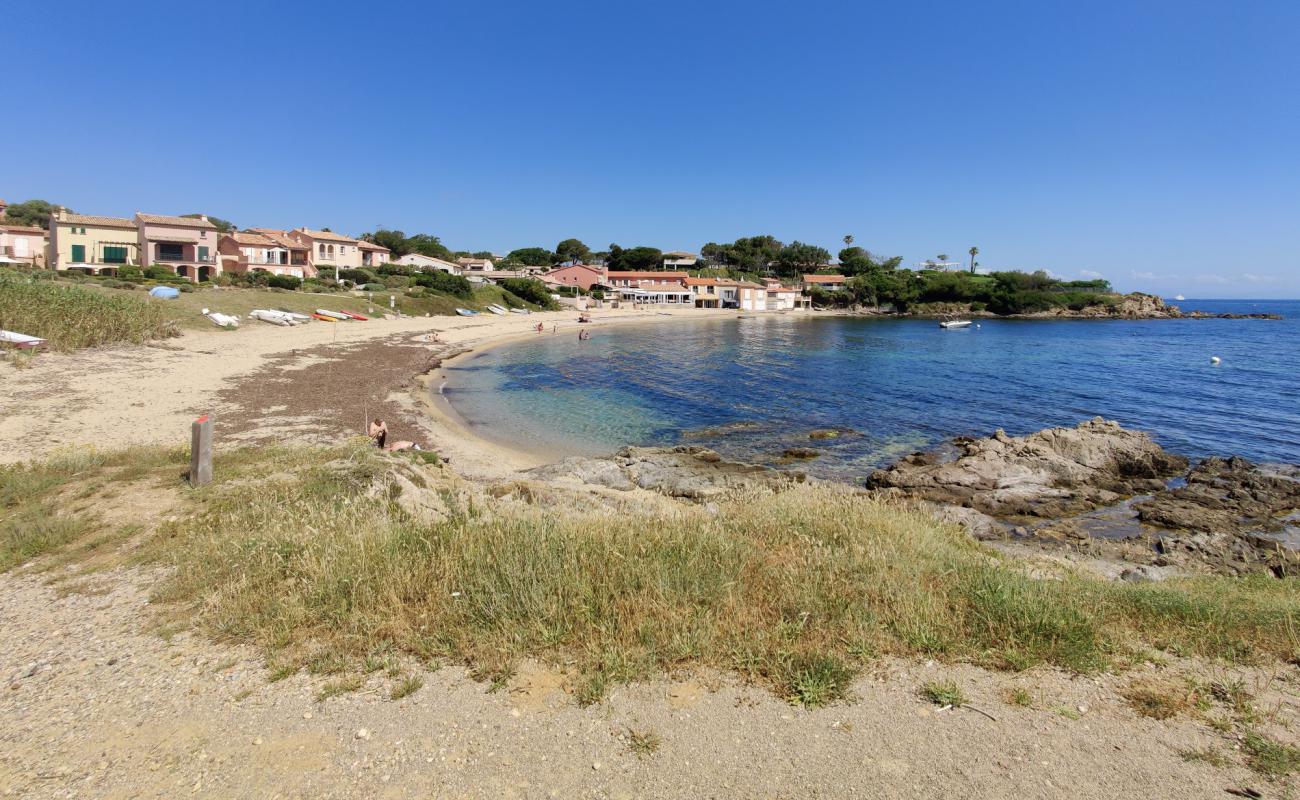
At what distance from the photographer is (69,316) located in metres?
24.9

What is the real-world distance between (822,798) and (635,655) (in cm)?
164

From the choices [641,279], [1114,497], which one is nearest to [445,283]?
[641,279]

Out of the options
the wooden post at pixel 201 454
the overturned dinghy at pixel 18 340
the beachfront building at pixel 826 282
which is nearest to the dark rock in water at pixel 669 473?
the wooden post at pixel 201 454

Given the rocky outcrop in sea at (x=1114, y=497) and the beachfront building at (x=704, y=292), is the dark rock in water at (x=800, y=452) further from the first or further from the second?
the beachfront building at (x=704, y=292)

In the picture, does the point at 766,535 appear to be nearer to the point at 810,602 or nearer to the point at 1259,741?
the point at 810,602

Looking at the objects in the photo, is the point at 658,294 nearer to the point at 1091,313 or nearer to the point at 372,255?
the point at 372,255

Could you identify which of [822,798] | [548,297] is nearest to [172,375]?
[822,798]

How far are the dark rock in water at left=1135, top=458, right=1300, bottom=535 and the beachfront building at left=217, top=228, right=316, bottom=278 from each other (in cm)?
6664

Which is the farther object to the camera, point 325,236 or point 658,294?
point 658,294

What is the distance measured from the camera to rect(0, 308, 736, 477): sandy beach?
15.4 metres

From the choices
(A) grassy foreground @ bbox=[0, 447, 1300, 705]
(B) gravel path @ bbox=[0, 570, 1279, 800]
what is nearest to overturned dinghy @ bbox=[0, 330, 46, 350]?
(A) grassy foreground @ bbox=[0, 447, 1300, 705]

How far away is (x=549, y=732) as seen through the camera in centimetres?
404

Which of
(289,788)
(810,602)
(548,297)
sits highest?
(548,297)

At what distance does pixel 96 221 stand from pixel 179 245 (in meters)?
5.68
